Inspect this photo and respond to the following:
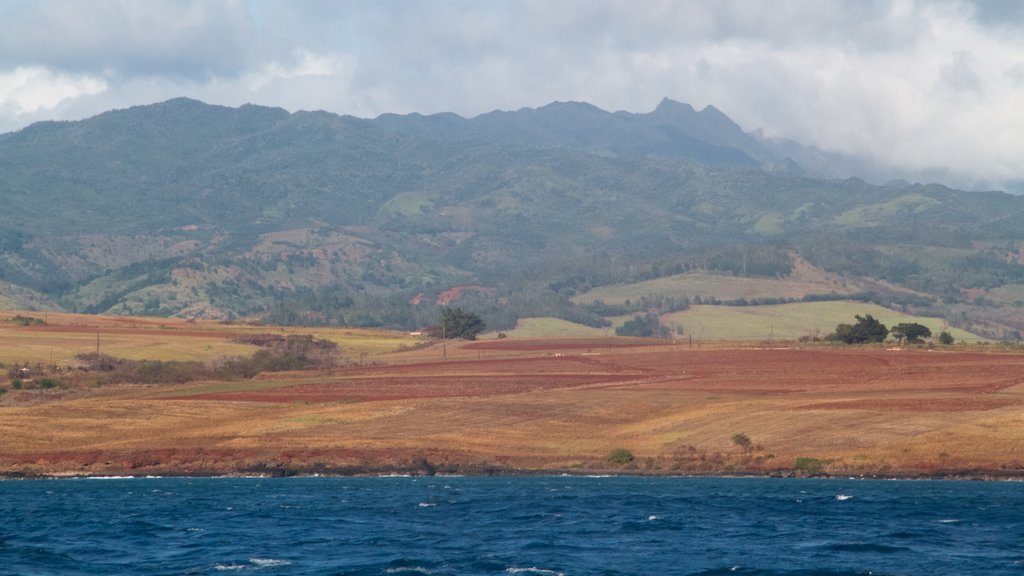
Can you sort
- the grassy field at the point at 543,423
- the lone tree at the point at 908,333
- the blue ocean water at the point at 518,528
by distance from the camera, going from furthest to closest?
the lone tree at the point at 908,333, the grassy field at the point at 543,423, the blue ocean water at the point at 518,528

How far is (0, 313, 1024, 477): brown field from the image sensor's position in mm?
89500

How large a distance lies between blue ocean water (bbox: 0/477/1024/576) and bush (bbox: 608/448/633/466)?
760cm

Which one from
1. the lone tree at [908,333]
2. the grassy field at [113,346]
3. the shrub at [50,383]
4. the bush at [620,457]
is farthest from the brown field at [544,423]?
the lone tree at [908,333]

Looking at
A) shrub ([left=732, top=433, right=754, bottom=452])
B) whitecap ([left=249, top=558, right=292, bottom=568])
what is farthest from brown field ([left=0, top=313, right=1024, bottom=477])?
whitecap ([left=249, top=558, right=292, bottom=568])

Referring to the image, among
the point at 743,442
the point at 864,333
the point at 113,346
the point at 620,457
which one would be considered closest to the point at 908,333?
the point at 864,333

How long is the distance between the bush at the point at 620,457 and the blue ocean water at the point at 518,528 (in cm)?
760

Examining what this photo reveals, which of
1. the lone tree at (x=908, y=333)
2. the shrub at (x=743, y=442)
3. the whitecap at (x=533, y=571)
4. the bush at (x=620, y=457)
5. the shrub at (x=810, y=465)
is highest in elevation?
the lone tree at (x=908, y=333)

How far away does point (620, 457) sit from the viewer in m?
91.1

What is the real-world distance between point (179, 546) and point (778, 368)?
319 ft

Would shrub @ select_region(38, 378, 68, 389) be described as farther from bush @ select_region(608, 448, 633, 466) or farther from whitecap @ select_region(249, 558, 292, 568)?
whitecap @ select_region(249, 558, 292, 568)

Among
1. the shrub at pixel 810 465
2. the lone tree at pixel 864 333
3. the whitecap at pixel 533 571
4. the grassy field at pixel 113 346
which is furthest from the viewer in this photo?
the lone tree at pixel 864 333

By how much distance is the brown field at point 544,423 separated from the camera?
89.5 metres

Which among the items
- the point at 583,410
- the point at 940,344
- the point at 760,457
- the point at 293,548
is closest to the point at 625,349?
the point at 940,344

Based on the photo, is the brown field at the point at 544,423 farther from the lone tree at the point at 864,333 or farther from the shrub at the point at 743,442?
the lone tree at the point at 864,333
